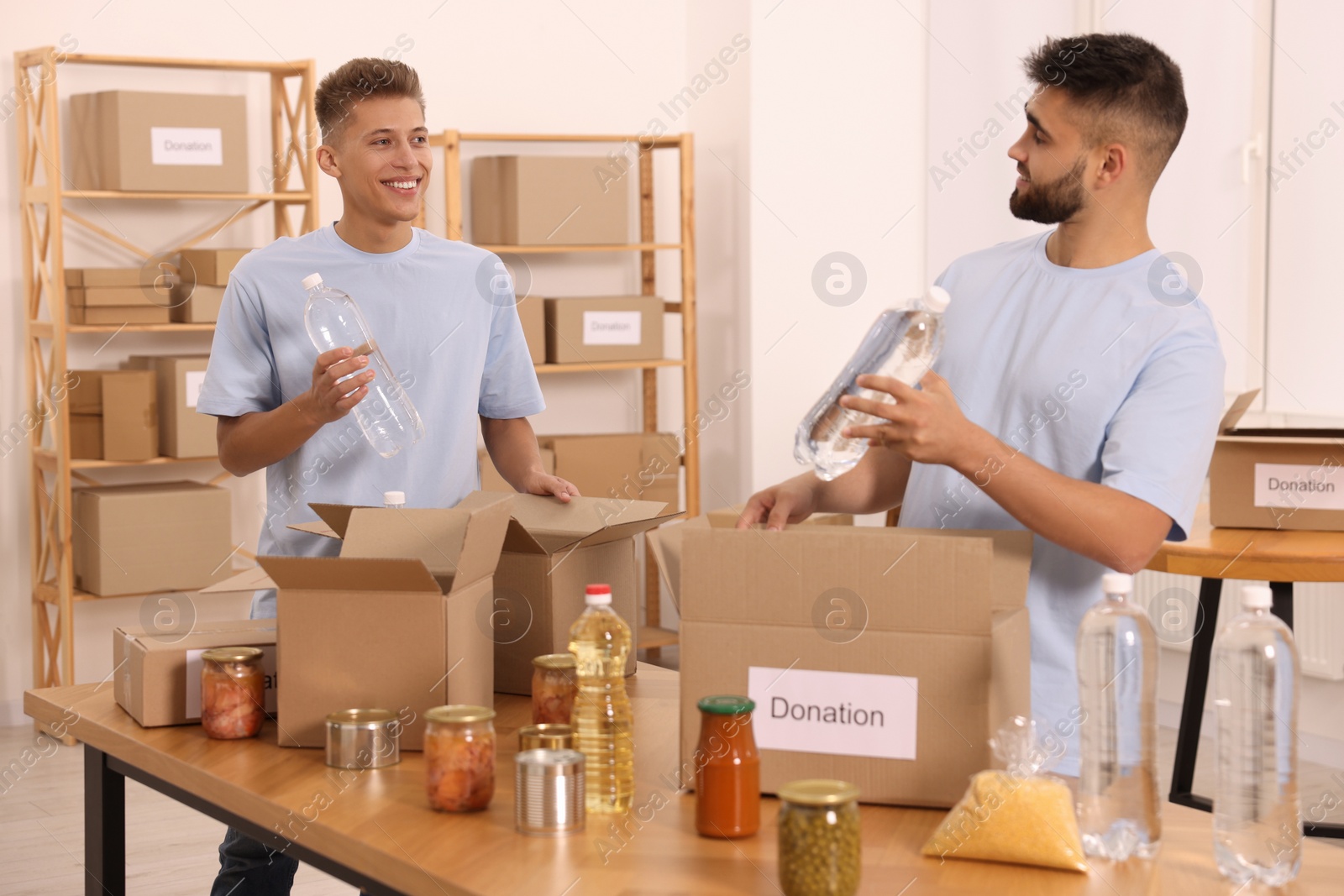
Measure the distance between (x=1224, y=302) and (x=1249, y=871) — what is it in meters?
3.43

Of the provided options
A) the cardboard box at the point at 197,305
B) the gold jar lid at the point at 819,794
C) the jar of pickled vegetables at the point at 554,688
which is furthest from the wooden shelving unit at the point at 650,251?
the gold jar lid at the point at 819,794

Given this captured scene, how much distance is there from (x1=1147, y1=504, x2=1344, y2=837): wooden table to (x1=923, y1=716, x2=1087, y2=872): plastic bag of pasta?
1.38 metres

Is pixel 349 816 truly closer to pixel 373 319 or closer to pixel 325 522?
pixel 325 522

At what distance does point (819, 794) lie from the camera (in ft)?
3.46

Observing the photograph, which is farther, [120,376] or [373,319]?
[120,376]

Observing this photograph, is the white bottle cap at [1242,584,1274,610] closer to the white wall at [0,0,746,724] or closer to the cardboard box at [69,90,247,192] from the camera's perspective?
the white wall at [0,0,746,724]

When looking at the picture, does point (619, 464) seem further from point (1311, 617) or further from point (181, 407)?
point (1311, 617)

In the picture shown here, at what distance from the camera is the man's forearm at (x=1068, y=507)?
133cm

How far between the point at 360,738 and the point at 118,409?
2.80 meters

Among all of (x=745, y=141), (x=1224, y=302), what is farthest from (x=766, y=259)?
(x=1224, y=302)

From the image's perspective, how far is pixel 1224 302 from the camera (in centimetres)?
422

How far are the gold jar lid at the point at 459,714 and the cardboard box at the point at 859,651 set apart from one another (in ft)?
0.62

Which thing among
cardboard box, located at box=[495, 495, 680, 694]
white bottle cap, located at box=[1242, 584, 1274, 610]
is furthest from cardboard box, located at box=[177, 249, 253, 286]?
white bottle cap, located at box=[1242, 584, 1274, 610]

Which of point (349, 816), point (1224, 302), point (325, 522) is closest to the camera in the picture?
point (349, 816)
